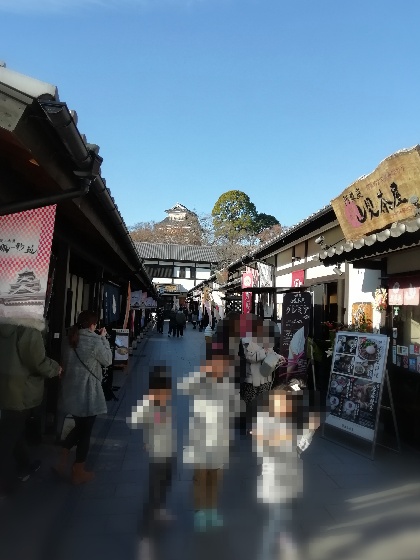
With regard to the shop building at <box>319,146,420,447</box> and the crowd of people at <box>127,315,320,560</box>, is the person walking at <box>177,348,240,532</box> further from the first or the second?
the shop building at <box>319,146,420,447</box>

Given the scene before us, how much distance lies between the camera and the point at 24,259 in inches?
148

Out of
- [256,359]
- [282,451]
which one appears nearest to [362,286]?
[256,359]

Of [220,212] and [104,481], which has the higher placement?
[220,212]

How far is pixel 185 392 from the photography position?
3.78 meters

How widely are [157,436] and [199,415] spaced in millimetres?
432

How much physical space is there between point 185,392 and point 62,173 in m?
2.07

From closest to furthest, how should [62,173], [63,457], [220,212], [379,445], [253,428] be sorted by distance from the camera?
[62,173], [253,428], [63,457], [379,445], [220,212]

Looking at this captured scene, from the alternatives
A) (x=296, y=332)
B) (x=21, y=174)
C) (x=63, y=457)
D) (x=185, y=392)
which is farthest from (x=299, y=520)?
(x=296, y=332)

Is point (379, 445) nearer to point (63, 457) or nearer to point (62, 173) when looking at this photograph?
point (63, 457)

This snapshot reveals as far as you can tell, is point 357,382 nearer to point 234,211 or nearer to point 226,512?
point 226,512

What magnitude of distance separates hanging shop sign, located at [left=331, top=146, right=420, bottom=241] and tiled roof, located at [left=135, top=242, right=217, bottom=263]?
144 ft

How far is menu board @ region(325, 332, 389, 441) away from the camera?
5887 millimetres

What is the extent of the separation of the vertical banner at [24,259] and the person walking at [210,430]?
155cm

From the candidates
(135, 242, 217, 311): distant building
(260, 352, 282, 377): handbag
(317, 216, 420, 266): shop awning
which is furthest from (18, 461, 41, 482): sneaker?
(135, 242, 217, 311): distant building
